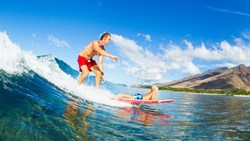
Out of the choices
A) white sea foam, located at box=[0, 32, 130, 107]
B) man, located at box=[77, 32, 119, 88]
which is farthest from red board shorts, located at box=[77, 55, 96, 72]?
white sea foam, located at box=[0, 32, 130, 107]

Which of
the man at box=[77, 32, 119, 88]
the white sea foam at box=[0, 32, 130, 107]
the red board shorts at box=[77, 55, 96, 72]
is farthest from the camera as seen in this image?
the red board shorts at box=[77, 55, 96, 72]

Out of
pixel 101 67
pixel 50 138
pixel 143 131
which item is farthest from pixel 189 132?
pixel 101 67

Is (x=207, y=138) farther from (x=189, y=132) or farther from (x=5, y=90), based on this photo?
(x=5, y=90)

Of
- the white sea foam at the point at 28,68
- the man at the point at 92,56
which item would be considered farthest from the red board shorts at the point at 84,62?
the white sea foam at the point at 28,68

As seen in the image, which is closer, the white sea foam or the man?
the white sea foam

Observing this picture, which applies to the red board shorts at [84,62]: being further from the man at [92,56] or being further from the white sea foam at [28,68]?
the white sea foam at [28,68]

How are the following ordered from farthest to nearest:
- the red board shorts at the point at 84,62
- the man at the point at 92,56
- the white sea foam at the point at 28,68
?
the red board shorts at the point at 84,62
the man at the point at 92,56
the white sea foam at the point at 28,68

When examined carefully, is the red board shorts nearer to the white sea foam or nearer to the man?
the man

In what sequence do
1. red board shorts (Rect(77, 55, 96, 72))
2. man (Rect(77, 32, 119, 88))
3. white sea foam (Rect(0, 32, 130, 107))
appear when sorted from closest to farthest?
white sea foam (Rect(0, 32, 130, 107)) → man (Rect(77, 32, 119, 88)) → red board shorts (Rect(77, 55, 96, 72))

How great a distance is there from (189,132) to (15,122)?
665 cm

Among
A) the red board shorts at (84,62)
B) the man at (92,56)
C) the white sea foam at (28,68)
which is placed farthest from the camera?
the red board shorts at (84,62)

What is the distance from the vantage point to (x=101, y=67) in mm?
16859

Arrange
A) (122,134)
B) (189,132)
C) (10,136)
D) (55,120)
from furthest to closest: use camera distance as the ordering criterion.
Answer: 1. (189,132)
2. (122,134)
3. (55,120)
4. (10,136)

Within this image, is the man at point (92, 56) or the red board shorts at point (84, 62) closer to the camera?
the man at point (92, 56)
